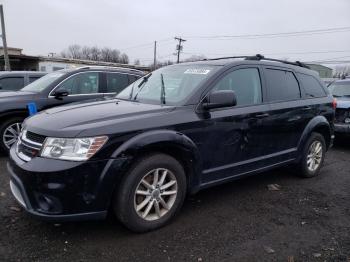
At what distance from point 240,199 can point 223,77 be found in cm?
161

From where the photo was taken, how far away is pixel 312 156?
536 centimetres

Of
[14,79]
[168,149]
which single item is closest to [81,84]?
[14,79]

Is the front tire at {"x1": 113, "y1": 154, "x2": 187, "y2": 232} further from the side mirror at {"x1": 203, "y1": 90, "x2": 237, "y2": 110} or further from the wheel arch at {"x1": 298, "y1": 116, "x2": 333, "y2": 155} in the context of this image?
the wheel arch at {"x1": 298, "y1": 116, "x2": 333, "y2": 155}

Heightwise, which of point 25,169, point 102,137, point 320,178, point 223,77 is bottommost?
point 320,178

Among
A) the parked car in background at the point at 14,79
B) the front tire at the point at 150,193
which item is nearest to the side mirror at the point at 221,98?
the front tire at the point at 150,193

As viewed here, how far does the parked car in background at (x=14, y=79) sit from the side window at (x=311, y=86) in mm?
6715

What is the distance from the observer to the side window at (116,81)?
23.6 ft

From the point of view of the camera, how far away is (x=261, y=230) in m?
3.46

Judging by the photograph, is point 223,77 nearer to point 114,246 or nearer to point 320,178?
point 114,246

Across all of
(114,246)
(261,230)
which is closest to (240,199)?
(261,230)

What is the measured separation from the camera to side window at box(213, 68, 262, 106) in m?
3.97

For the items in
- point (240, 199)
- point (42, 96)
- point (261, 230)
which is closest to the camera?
point (261, 230)

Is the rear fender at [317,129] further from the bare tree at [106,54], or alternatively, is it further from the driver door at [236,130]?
the bare tree at [106,54]

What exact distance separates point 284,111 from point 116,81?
4.04 m
